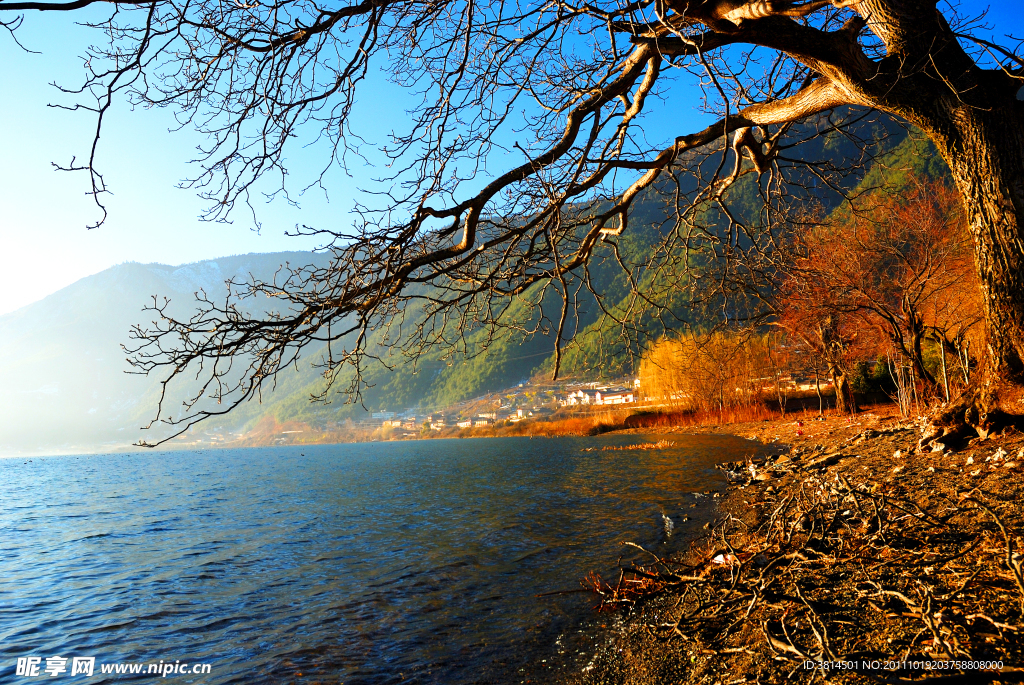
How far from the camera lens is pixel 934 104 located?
170 inches

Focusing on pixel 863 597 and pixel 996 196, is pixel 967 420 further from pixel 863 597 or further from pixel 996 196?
pixel 863 597

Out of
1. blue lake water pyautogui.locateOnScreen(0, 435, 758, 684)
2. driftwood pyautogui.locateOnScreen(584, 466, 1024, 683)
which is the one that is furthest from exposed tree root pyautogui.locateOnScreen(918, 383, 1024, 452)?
blue lake water pyautogui.locateOnScreen(0, 435, 758, 684)

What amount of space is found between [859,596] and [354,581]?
237 inches

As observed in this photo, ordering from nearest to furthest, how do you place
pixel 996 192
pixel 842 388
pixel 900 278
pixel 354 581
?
pixel 996 192 < pixel 354 581 < pixel 900 278 < pixel 842 388

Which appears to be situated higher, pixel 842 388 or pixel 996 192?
pixel 996 192

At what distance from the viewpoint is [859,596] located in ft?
9.62

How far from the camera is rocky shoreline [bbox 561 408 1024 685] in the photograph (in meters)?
2.29

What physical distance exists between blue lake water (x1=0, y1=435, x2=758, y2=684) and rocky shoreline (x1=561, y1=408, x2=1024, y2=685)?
640mm

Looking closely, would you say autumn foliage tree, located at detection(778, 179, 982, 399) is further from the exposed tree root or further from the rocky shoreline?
the rocky shoreline

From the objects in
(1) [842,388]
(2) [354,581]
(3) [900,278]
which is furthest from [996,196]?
(1) [842,388]

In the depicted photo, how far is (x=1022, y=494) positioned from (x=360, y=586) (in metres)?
6.80

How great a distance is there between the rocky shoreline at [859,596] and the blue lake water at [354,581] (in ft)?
2.10

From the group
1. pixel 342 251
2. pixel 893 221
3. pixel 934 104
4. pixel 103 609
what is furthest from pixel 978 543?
pixel 893 221

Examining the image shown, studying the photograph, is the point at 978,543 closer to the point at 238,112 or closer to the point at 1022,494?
the point at 1022,494
